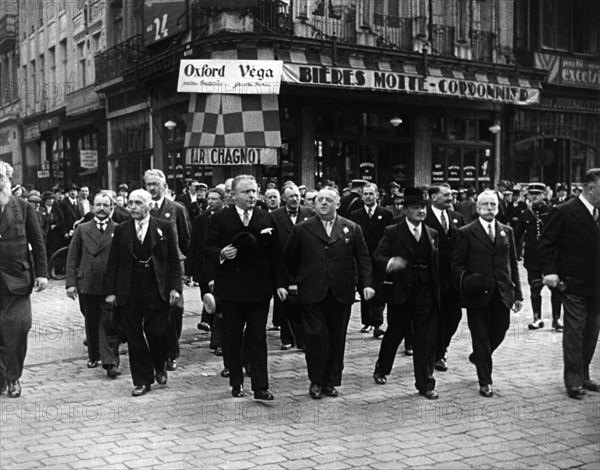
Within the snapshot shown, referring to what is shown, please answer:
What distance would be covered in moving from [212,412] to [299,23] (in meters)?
15.2

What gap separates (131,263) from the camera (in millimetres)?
7777

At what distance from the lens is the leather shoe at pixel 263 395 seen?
7.30 metres

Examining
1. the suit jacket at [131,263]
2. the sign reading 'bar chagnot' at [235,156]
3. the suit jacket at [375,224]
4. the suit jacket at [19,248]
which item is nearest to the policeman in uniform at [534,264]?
the suit jacket at [375,224]

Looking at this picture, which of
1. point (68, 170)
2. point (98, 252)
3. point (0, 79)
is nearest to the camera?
point (98, 252)

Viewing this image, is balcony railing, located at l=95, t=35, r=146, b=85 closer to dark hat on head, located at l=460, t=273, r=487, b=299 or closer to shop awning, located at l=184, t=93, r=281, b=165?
shop awning, located at l=184, t=93, r=281, b=165

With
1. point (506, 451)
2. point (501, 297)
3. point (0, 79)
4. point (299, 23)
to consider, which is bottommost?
point (506, 451)

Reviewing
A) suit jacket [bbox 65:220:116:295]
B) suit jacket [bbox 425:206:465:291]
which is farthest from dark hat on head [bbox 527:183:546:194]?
suit jacket [bbox 65:220:116:295]

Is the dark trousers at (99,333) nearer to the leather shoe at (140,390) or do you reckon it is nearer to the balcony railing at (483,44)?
the leather shoe at (140,390)

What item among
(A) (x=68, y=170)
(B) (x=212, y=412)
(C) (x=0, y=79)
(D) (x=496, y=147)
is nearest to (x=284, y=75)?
(D) (x=496, y=147)

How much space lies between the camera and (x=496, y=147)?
25.5 m

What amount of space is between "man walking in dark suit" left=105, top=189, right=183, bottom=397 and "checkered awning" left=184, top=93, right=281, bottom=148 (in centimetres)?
1133

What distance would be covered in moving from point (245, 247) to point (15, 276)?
2264mm

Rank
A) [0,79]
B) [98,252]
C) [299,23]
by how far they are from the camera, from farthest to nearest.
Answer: [0,79] → [299,23] → [98,252]

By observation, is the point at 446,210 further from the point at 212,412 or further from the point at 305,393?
the point at 212,412
